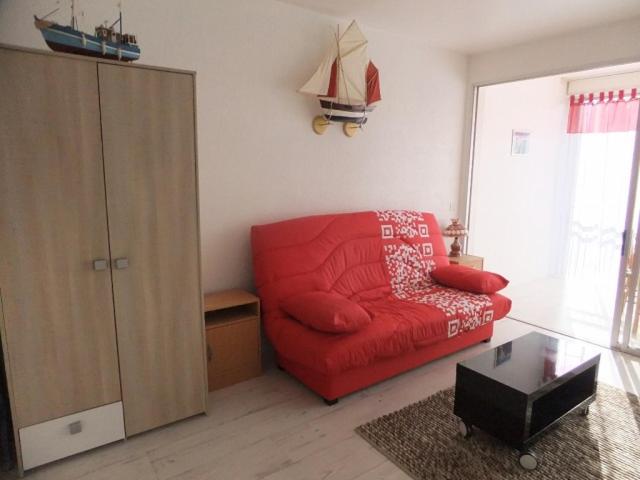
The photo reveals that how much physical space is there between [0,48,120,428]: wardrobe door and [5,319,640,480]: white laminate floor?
0.35 metres

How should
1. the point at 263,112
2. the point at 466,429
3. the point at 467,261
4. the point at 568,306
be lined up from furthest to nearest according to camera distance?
1. the point at 568,306
2. the point at 467,261
3. the point at 263,112
4. the point at 466,429

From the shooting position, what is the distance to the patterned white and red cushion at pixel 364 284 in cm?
245

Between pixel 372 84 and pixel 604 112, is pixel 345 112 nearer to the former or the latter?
pixel 372 84

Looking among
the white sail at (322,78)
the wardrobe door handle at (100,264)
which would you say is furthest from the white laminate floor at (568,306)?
the wardrobe door handle at (100,264)

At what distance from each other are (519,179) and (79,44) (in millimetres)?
4582

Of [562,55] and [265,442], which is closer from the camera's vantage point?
[265,442]

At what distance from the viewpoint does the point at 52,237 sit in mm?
1813

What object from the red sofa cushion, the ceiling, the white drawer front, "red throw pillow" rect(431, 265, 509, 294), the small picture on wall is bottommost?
→ the white drawer front

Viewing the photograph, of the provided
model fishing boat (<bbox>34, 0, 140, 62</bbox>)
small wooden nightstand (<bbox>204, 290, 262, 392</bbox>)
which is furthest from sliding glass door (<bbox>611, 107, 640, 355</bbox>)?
model fishing boat (<bbox>34, 0, 140, 62</bbox>)

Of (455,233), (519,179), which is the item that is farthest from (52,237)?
(519,179)

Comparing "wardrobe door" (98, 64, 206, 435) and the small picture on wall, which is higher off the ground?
the small picture on wall

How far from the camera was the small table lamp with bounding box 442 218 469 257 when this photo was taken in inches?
157

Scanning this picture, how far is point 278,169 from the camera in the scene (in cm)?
306

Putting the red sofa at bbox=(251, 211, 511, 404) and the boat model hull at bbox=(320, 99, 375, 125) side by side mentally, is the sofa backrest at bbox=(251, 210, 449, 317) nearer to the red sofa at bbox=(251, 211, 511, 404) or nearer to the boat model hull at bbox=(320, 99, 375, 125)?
the red sofa at bbox=(251, 211, 511, 404)
